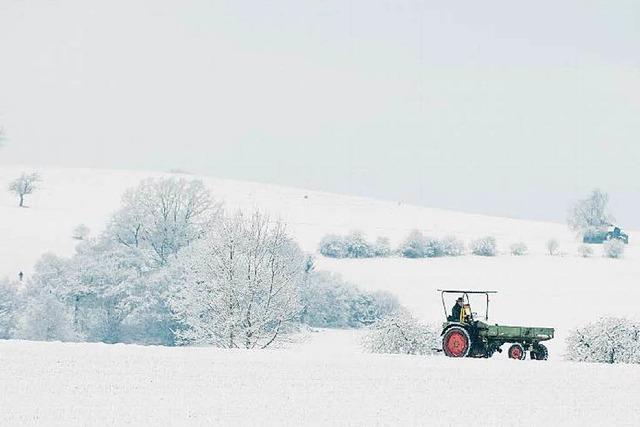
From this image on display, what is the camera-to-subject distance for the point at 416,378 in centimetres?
2042

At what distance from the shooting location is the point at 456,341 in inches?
944

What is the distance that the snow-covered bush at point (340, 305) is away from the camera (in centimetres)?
6462

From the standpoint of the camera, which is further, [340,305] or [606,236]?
[606,236]

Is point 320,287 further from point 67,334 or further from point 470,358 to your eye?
point 470,358

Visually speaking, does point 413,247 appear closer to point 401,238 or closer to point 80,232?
point 401,238

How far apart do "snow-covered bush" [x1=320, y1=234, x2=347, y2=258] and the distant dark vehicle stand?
3245 centimetres

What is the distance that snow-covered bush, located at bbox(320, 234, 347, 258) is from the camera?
276 ft

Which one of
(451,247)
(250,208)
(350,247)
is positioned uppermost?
(250,208)

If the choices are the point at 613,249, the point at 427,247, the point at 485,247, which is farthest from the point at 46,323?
the point at 613,249

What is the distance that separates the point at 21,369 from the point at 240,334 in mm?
19533

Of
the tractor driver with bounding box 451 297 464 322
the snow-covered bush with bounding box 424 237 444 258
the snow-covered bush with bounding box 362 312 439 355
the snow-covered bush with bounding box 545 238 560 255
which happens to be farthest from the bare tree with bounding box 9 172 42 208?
the tractor driver with bounding box 451 297 464 322

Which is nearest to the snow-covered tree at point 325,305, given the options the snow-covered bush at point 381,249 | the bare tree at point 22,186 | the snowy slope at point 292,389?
the snow-covered bush at point 381,249

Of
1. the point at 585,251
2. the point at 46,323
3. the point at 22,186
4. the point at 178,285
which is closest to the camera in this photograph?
the point at 178,285

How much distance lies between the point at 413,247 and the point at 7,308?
4054 centimetres
